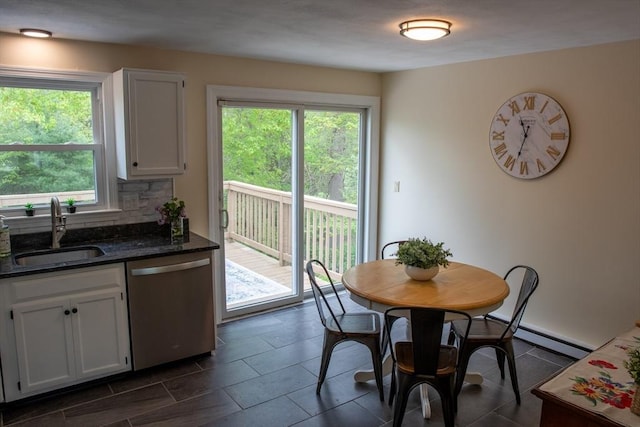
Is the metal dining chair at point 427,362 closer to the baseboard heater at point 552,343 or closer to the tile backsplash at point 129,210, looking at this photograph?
the baseboard heater at point 552,343

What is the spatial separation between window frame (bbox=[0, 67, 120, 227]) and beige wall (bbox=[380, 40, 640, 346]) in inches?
104

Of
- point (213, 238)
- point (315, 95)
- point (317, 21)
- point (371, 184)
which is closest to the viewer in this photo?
point (317, 21)

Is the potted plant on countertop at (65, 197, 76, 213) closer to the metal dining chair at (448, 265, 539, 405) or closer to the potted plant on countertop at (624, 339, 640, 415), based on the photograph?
the metal dining chair at (448, 265, 539, 405)

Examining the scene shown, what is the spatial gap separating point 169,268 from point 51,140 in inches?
48.7

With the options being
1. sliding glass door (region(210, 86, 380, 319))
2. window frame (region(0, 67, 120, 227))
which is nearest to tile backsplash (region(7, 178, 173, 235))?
window frame (region(0, 67, 120, 227))

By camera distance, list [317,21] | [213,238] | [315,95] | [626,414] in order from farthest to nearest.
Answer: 1. [315,95]
2. [213,238]
3. [317,21]
4. [626,414]

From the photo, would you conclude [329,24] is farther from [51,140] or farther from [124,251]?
[51,140]

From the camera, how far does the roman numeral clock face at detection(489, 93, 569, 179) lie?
353cm

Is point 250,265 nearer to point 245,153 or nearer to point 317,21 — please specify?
point 245,153

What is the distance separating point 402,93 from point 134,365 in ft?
10.9

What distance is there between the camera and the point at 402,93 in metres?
4.74

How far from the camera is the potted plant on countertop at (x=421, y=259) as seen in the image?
2924 millimetres

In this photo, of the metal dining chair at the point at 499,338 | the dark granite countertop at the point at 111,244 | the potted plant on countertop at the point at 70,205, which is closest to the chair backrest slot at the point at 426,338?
the metal dining chair at the point at 499,338

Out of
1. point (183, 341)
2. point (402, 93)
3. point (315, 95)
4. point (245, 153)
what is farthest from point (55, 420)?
point (402, 93)
